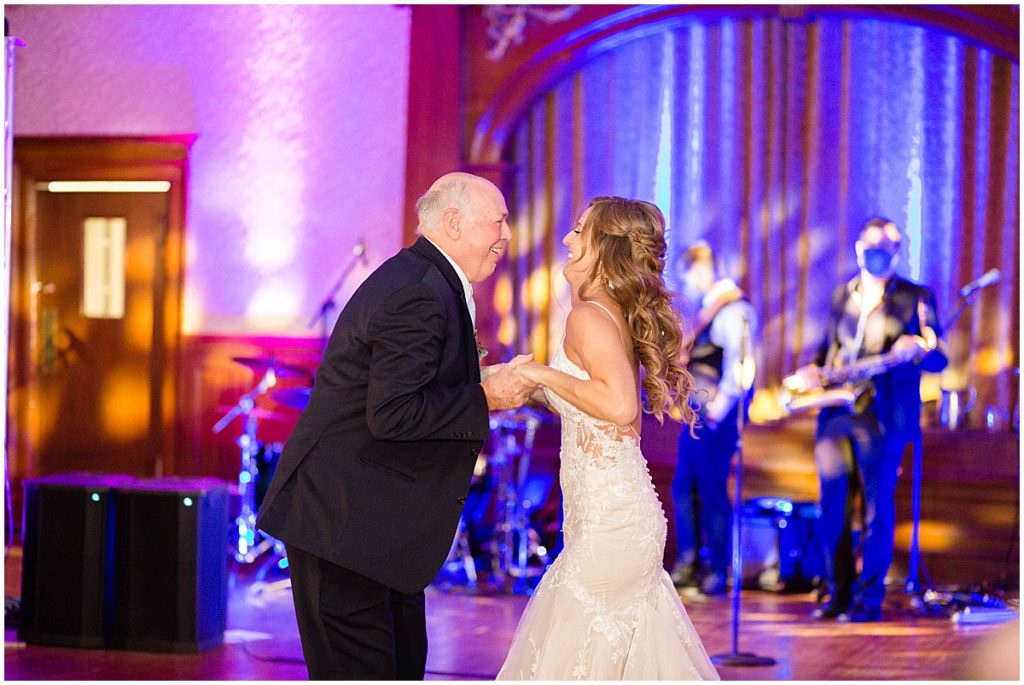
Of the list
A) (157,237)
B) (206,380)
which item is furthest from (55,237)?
(206,380)

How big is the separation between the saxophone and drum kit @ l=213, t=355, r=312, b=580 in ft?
8.26

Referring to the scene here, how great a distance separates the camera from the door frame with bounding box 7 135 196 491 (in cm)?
865

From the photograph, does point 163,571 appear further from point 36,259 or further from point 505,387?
A: point 36,259

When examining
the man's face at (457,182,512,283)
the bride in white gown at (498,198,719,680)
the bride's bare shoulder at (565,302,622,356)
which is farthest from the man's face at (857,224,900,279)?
the man's face at (457,182,512,283)

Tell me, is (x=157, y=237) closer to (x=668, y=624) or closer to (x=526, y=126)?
(x=526, y=126)

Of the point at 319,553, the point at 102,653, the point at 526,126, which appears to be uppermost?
the point at 526,126

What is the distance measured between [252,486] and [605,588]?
15.0 ft

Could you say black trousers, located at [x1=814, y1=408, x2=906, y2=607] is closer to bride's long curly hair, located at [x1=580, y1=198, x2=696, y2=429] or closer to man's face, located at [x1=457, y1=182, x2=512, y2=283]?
bride's long curly hair, located at [x1=580, y1=198, x2=696, y2=429]

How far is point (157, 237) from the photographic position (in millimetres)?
8742

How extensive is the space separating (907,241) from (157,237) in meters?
4.93

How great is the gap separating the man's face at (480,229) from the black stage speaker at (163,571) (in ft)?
8.03

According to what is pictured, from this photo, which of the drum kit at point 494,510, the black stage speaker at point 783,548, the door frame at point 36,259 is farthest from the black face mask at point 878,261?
the door frame at point 36,259

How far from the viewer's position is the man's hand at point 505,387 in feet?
10.3

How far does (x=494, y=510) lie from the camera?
7586 mm
